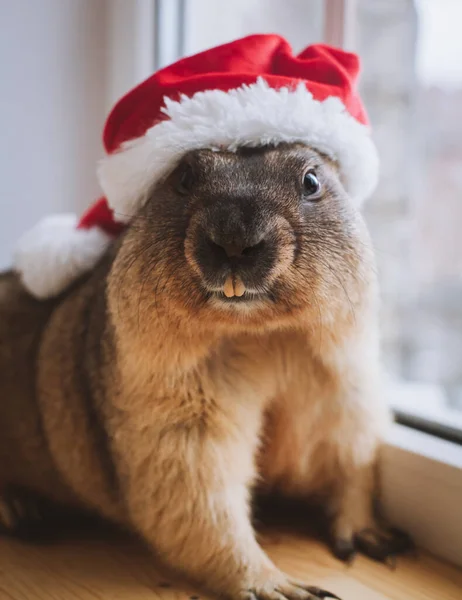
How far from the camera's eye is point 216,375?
3.58ft

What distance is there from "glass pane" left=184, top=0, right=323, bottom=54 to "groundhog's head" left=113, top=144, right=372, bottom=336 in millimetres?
653

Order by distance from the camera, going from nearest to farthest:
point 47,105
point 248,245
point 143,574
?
point 248,245
point 143,574
point 47,105

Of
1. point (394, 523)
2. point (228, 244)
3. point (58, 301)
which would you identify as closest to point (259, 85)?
point (228, 244)

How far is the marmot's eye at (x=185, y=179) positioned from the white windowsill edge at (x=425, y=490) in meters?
0.57

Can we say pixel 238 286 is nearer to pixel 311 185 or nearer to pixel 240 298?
pixel 240 298

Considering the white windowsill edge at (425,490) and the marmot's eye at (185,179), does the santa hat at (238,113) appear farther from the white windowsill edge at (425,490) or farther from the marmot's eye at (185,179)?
the white windowsill edge at (425,490)

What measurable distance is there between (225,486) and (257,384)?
6.3 inches

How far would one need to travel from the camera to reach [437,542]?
3.98 ft

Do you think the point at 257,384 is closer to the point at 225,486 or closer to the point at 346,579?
the point at 225,486

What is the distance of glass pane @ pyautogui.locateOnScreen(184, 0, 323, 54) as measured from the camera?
1.61 metres

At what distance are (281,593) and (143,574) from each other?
9.4 inches

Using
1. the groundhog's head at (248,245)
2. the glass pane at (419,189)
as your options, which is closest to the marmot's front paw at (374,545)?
the glass pane at (419,189)

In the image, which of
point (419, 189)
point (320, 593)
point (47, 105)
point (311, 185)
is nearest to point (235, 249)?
A: point (311, 185)

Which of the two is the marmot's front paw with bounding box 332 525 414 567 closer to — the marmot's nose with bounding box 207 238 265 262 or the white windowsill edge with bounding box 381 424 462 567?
the white windowsill edge with bounding box 381 424 462 567
